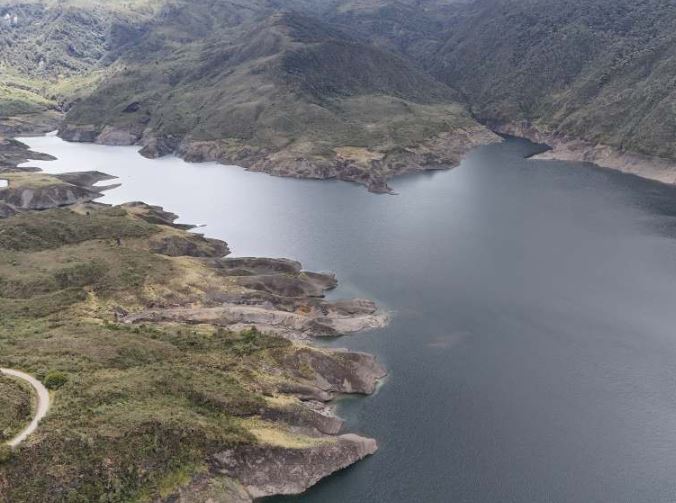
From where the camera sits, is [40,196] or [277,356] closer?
[277,356]

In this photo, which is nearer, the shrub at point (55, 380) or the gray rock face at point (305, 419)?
the shrub at point (55, 380)

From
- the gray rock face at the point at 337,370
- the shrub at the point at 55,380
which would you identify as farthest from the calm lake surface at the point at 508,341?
the shrub at the point at 55,380

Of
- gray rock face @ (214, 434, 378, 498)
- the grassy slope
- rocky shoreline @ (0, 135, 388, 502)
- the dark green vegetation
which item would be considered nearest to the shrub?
the grassy slope

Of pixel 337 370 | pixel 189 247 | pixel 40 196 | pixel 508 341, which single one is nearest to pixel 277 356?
pixel 337 370

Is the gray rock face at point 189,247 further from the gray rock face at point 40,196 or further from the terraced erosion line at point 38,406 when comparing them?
the terraced erosion line at point 38,406

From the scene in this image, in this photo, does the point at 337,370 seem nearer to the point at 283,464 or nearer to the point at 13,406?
the point at 283,464
